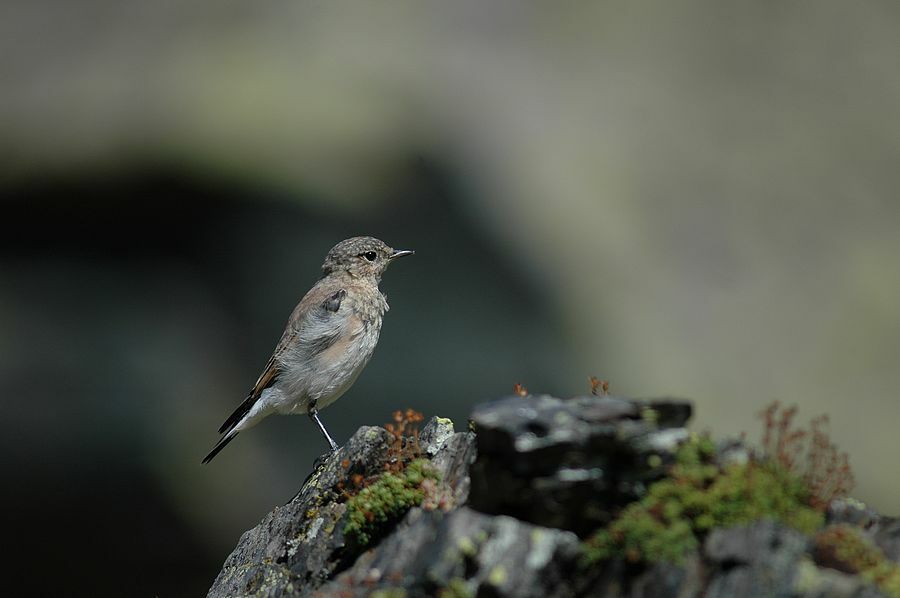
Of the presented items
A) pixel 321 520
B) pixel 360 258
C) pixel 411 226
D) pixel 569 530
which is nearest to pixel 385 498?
pixel 321 520

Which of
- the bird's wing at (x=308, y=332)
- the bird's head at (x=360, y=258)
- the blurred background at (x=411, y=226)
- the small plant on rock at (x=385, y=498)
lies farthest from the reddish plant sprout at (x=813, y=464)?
the blurred background at (x=411, y=226)

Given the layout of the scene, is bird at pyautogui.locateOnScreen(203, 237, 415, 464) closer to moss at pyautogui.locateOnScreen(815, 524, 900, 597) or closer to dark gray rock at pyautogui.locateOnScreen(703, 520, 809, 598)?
dark gray rock at pyautogui.locateOnScreen(703, 520, 809, 598)

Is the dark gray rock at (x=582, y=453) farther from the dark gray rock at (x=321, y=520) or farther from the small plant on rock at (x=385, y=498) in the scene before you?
the small plant on rock at (x=385, y=498)

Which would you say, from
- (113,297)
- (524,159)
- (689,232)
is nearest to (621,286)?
(689,232)

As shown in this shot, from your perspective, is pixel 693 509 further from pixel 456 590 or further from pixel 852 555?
pixel 456 590

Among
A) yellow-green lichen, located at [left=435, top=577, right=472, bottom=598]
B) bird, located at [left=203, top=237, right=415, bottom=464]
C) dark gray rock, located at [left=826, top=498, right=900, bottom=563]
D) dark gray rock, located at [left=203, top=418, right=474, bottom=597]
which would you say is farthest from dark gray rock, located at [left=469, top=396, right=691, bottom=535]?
bird, located at [left=203, top=237, right=415, bottom=464]

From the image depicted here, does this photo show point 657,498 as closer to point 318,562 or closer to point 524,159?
point 318,562
